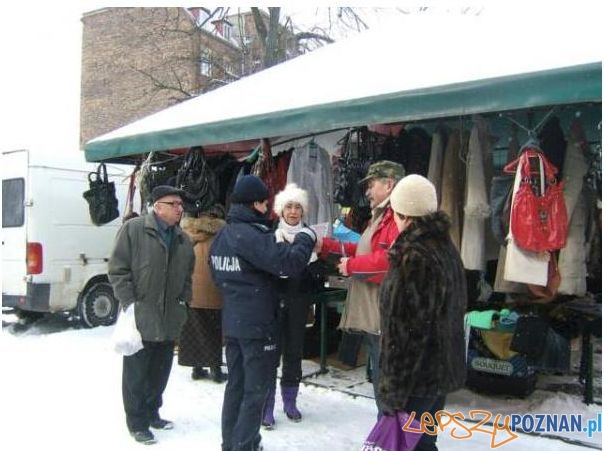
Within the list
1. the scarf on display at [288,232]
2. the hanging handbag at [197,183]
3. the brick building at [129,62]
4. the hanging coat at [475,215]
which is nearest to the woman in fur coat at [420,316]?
the scarf on display at [288,232]

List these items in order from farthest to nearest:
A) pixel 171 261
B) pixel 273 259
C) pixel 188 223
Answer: pixel 188 223, pixel 171 261, pixel 273 259

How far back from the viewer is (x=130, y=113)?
2367 centimetres

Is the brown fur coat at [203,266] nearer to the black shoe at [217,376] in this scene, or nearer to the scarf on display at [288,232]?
the black shoe at [217,376]

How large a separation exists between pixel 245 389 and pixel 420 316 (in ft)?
4.10

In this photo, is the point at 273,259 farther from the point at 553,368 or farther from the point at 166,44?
the point at 166,44

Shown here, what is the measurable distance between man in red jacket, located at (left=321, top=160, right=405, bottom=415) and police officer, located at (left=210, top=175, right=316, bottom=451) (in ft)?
1.11

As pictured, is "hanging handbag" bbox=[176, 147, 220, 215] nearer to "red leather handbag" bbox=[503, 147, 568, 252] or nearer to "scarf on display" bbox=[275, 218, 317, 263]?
"scarf on display" bbox=[275, 218, 317, 263]

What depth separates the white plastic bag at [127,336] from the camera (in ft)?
12.3

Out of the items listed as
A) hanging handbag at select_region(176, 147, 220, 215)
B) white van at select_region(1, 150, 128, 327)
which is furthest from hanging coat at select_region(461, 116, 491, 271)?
white van at select_region(1, 150, 128, 327)

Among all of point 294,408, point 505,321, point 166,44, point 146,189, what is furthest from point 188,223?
point 166,44

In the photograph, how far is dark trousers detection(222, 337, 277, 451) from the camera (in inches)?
131

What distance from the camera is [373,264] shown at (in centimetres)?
325

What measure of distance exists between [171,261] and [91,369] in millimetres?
2540

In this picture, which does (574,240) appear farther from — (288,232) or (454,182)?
(288,232)
